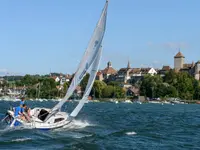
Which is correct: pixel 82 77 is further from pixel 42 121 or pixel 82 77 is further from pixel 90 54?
pixel 42 121

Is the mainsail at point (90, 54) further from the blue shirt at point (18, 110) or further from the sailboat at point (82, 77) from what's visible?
the blue shirt at point (18, 110)

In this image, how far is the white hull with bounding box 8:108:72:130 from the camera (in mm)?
35375

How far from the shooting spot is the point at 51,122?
36.2 metres

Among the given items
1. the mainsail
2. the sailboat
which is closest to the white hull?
the sailboat

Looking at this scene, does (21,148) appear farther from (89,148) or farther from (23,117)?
(23,117)

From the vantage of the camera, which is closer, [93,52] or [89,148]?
[89,148]

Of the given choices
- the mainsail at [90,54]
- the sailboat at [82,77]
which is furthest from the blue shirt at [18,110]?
the mainsail at [90,54]

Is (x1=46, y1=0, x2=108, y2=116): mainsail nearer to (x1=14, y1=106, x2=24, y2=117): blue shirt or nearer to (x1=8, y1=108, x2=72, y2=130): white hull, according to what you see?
(x1=8, y1=108, x2=72, y2=130): white hull

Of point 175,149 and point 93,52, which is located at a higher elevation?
point 93,52

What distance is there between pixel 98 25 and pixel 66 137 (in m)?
8.06

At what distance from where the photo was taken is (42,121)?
3616cm

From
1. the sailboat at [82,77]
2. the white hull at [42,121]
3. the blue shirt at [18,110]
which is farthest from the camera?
the blue shirt at [18,110]

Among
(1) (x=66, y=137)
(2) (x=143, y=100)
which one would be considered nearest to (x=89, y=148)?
(1) (x=66, y=137)

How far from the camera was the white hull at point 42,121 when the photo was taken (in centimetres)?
3538
